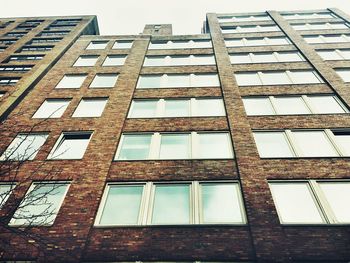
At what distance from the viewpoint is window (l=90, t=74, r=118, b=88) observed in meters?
19.1

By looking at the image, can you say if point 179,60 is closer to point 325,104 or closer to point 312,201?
point 325,104

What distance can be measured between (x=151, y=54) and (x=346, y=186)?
1631cm

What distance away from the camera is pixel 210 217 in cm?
1043

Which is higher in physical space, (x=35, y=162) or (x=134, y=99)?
(x=134, y=99)

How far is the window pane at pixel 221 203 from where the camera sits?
34.0ft

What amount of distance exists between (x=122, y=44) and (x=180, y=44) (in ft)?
15.9

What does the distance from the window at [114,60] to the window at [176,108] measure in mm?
5973

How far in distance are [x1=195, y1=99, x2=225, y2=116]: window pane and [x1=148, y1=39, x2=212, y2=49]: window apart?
8.93 meters

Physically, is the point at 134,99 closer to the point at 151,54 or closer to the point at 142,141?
the point at 142,141

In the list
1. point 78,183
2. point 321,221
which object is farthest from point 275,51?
point 78,183

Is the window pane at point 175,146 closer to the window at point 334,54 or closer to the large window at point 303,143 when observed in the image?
the large window at point 303,143

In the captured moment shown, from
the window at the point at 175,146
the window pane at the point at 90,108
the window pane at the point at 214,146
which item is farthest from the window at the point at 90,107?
the window pane at the point at 214,146

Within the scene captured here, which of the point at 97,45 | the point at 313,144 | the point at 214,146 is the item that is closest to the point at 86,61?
the point at 97,45

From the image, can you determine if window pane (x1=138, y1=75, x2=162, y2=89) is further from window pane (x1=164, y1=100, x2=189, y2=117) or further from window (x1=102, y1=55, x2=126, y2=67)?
window (x1=102, y1=55, x2=126, y2=67)
